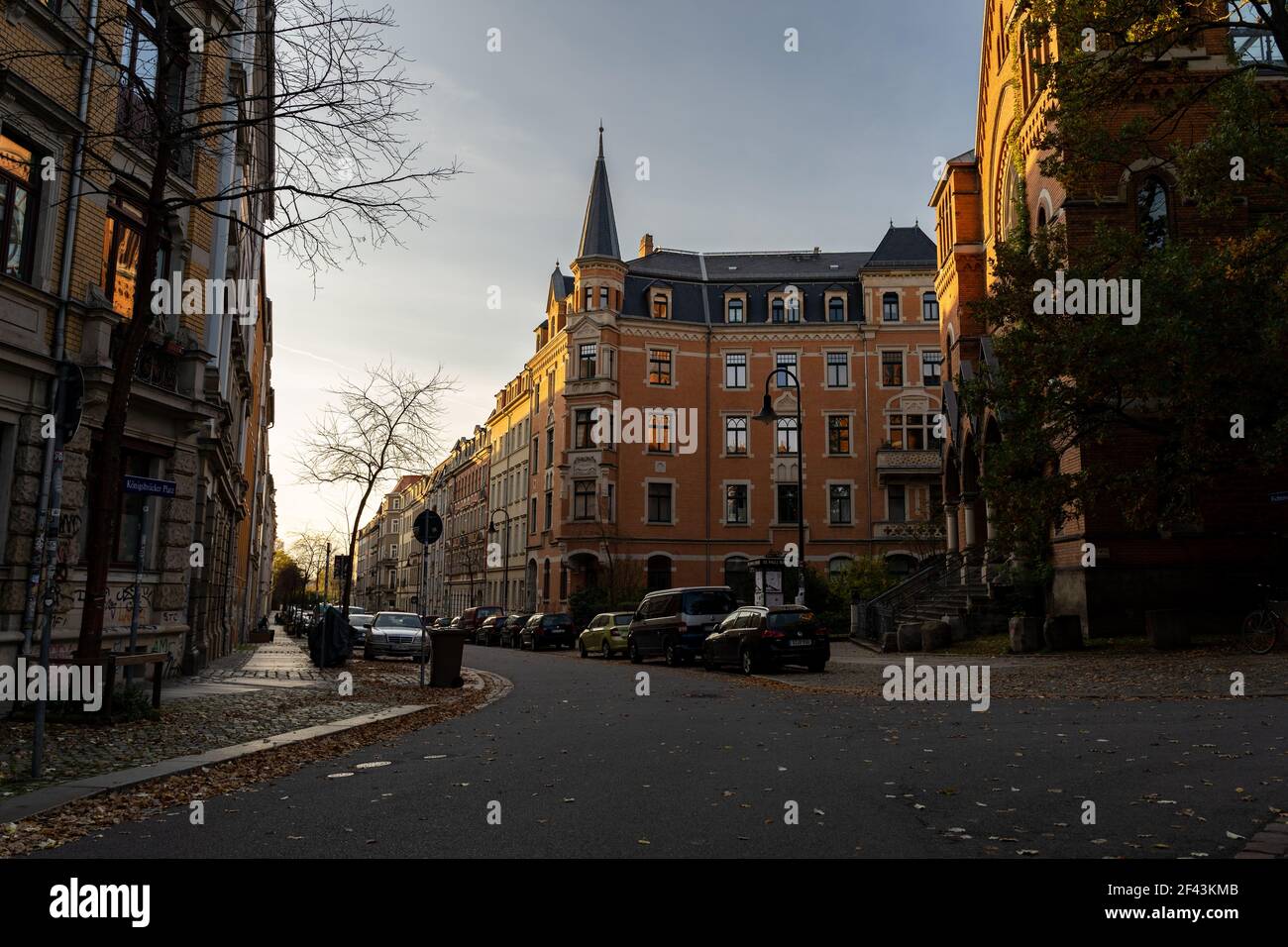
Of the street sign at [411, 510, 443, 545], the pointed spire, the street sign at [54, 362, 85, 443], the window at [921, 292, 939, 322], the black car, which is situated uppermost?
the pointed spire

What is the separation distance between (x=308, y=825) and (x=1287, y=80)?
28.4 m

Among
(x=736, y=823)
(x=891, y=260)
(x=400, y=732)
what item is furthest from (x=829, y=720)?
(x=891, y=260)

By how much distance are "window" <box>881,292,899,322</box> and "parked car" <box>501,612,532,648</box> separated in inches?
1055

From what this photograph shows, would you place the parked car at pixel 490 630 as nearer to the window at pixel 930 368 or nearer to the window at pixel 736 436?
the window at pixel 736 436

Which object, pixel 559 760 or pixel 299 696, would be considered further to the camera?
pixel 299 696

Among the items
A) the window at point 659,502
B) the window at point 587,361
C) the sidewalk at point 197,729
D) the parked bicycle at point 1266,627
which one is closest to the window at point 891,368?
the window at point 659,502

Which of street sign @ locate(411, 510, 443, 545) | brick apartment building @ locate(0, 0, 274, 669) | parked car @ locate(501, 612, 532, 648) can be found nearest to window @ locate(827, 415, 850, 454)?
parked car @ locate(501, 612, 532, 648)

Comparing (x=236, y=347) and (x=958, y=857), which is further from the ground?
(x=236, y=347)

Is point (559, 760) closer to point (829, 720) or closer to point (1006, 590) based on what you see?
point (829, 720)

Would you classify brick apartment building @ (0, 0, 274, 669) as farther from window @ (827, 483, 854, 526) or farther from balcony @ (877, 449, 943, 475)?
balcony @ (877, 449, 943, 475)

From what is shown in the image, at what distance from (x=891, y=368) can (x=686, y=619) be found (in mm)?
34050

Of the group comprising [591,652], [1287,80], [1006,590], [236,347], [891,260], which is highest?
[891,260]

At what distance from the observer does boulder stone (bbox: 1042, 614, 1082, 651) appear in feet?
73.1
